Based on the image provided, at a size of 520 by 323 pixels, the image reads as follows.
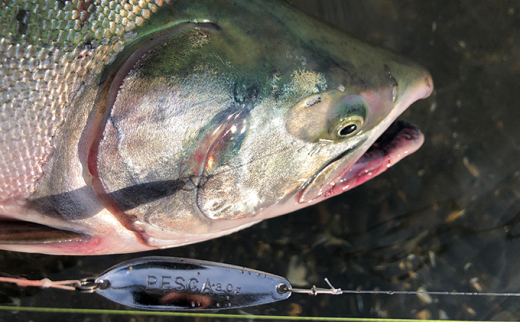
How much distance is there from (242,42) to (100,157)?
0.51 m

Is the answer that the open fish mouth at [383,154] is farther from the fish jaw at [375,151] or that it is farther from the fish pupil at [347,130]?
the fish pupil at [347,130]

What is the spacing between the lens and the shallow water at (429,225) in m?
1.71

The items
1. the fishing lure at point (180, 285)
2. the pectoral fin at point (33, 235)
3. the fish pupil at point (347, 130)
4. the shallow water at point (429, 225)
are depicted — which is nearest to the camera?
the fish pupil at point (347, 130)

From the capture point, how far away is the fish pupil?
107 cm

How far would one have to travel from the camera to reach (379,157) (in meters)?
1.32

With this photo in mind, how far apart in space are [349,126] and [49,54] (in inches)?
33.4

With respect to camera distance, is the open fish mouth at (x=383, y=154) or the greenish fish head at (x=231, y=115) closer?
the greenish fish head at (x=231, y=115)

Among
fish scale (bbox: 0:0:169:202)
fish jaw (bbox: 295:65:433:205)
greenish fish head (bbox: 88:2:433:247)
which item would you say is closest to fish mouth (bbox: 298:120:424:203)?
fish jaw (bbox: 295:65:433:205)

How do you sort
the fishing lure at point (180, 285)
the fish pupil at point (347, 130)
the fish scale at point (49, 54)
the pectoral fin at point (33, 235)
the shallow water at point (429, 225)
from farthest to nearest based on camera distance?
the shallow water at point (429, 225)
the fishing lure at point (180, 285)
the pectoral fin at point (33, 235)
the fish pupil at point (347, 130)
the fish scale at point (49, 54)

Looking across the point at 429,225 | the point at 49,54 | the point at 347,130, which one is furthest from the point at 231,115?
the point at 429,225

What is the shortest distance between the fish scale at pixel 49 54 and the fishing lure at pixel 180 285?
682mm

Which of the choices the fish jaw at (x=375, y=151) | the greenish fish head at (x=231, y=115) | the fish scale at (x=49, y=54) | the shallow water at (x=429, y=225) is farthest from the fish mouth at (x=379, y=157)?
the fish scale at (x=49, y=54)

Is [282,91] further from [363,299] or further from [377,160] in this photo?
[363,299]

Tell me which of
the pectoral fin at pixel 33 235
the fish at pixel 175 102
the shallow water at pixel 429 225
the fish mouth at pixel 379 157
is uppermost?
the fish at pixel 175 102
